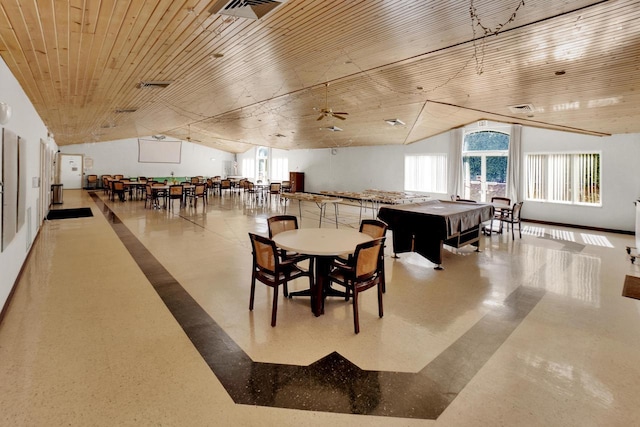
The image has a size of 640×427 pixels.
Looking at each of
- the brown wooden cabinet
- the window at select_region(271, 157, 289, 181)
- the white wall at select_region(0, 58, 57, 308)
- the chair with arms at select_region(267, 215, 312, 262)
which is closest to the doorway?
the window at select_region(271, 157, 289, 181)

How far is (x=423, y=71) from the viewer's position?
4.93 metres

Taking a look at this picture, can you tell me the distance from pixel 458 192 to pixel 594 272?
6215 mm

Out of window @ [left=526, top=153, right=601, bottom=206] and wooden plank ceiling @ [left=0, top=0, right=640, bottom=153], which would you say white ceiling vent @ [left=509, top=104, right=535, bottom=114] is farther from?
window @ [left=526, top=153, right=601, bottom=206]

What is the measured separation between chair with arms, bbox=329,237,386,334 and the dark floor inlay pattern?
548 mm

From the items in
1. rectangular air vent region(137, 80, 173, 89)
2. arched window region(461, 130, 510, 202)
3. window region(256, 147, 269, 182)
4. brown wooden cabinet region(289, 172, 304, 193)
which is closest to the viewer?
rectangular air vent region(137, 80, 173, 89)

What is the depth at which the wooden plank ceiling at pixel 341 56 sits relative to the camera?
2766 mm

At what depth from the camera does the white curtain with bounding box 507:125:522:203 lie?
8.98m

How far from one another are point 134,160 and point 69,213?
1089cm

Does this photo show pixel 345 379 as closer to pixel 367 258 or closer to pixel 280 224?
pixel 367 258

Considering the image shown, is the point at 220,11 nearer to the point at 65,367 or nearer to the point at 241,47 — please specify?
the point at 241,47

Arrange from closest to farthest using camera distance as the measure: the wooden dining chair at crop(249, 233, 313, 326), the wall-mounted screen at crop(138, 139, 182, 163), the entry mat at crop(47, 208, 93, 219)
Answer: the wooden dining chair at crop(249, 233, 313, 326)
the entry mat at crop(47, 208, 93, 219)
the wall-mounted screen at crop(138, 139, 182, 163)

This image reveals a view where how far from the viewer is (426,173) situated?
11.5 m

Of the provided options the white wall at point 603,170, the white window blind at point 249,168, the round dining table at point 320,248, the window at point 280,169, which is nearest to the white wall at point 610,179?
the white wall at point 603,170

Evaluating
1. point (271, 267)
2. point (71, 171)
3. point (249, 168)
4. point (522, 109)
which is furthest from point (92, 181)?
point (522, 109)
